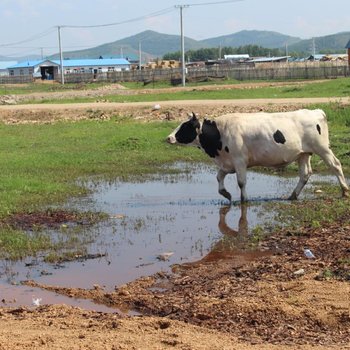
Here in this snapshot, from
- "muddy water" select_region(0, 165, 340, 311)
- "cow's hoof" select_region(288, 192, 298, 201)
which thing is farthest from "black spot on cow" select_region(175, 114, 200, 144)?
"cow's hoof" select_region(288, 192, 298, 201)

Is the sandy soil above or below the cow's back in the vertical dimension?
below

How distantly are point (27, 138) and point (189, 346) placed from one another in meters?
23.1

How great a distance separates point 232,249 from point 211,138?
461cm

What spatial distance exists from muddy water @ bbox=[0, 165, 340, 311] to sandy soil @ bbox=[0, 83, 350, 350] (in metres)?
0.33

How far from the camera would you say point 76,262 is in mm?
10633

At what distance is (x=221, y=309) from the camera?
7.71 m

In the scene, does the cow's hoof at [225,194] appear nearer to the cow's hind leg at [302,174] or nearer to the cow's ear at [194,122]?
the cow's hind leg at [302,174]

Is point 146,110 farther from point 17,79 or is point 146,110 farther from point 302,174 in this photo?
point 17,79

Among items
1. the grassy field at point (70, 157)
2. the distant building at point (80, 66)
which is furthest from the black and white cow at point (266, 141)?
the distant building at point (80, 66)

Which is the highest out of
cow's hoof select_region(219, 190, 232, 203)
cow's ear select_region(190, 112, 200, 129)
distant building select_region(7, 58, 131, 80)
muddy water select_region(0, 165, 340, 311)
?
distant building select_region(7, 58, 131, 80)

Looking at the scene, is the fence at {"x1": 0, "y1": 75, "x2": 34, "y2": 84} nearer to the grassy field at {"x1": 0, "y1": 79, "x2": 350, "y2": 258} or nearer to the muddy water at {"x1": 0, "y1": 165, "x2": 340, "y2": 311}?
the grassy field at {"x1": 0, "y1": 79, "x2": 350, "y2": 258}

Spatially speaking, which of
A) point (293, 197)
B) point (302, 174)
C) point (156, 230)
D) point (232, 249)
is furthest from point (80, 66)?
point (232, 249)

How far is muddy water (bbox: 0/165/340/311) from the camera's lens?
9914 millimetres

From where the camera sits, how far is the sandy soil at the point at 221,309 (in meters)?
6.71
